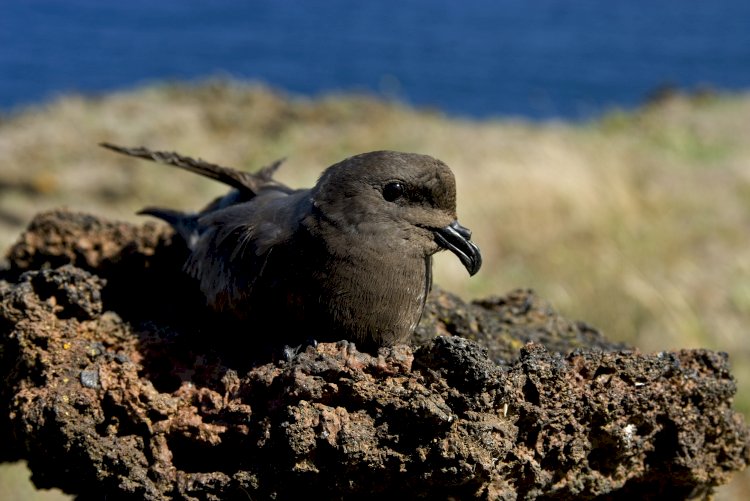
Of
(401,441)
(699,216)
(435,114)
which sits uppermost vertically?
(435,114)

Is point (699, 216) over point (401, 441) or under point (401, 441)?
over

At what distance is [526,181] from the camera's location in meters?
10.4

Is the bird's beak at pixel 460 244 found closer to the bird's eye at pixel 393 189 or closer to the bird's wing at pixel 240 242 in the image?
the bird's eye at pixel 393 189

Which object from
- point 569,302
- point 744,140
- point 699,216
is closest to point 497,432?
point 569,302

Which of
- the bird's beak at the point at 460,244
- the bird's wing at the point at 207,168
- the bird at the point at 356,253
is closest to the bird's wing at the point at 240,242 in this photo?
the bird at the point at 356,253


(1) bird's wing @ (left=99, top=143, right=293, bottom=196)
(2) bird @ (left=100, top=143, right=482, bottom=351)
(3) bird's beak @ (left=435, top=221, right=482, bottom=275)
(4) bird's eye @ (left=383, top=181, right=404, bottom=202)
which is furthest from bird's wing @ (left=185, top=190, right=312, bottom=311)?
(3) bird's beak @ (left=435, top=221, right=482, bottom=275)

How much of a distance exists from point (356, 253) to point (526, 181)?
6.56 metres

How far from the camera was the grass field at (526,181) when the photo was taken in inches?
355

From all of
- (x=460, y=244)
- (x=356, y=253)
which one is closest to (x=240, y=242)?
(x=356, y=253)

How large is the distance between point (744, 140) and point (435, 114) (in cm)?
394

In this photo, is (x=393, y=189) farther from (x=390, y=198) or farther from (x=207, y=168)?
(x=207, y=168)

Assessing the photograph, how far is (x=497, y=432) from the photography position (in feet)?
12.3

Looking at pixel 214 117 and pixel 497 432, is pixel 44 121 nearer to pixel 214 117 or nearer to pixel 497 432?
pixel 214 117

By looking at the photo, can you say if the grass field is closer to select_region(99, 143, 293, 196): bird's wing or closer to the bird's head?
select_region(99, 143, 293, 196): bird's wing
